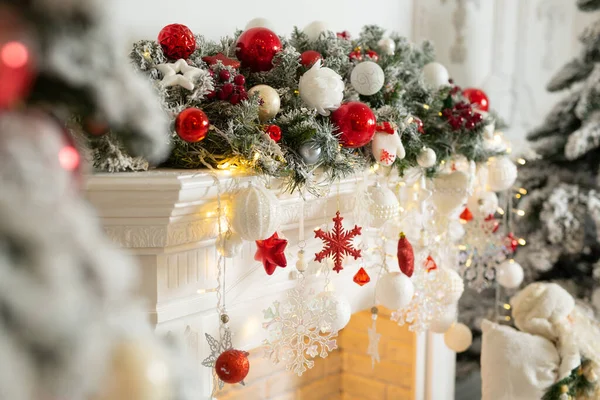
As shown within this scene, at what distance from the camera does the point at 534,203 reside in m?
2.29

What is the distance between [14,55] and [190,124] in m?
0.67

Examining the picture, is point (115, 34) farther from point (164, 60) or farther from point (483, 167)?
point (483, 167)

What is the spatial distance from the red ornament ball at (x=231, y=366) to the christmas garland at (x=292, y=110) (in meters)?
0.33

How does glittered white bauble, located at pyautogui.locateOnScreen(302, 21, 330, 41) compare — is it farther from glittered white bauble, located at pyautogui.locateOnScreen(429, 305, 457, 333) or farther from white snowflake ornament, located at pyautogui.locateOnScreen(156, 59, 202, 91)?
glittered white bauble, located at pyautogui.locateOnScreen(429, 305, 457, 333)

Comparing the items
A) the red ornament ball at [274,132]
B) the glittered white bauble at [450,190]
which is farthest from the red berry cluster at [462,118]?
the red ornament ball at [274,132]

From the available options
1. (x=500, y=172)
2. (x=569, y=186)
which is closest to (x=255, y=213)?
(x=500, y=172)

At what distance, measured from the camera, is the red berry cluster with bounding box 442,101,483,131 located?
157cm

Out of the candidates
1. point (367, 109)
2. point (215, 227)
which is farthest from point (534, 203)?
point (215, 227)

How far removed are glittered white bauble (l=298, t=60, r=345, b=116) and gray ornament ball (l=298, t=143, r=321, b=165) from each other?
113mm

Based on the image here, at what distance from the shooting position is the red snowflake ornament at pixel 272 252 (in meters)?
1.20

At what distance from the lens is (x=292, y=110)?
1227 mm

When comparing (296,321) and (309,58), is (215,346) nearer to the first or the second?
(296,321)

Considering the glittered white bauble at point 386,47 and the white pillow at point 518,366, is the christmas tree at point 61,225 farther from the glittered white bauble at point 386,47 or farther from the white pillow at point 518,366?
the white pillow at point 518,366

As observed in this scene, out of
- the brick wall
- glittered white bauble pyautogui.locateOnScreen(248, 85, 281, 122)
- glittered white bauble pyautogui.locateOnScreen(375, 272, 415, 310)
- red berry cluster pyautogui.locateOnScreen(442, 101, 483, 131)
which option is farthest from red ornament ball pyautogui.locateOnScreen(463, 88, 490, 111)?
glittered white bauble pyautogui.locateOnScreen(248, 85, 281, 122)
